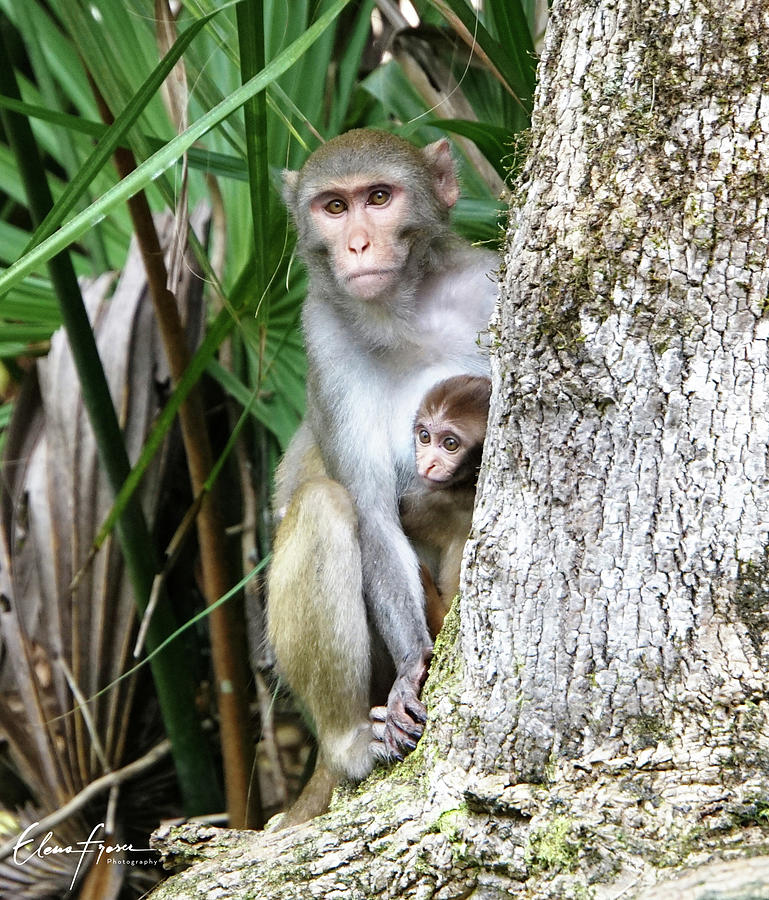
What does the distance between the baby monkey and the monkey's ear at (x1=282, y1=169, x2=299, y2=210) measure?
91 cm

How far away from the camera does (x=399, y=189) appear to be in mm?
3561

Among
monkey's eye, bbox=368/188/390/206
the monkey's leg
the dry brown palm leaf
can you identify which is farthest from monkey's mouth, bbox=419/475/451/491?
the dry brown palm leaf

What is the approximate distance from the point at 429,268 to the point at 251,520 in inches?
78.4

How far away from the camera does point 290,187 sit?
379cm

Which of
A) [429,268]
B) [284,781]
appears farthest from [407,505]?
[284,781]

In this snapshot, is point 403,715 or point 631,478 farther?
point 403,715

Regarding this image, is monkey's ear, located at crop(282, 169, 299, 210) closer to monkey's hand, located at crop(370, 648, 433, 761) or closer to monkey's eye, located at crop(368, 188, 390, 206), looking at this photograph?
monkey's eye, located at crop(368, 188, 390, 206)

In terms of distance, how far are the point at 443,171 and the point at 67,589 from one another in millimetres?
2438

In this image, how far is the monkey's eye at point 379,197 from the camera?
3.57 metres

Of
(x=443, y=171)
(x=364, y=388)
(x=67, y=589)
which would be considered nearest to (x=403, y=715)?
(x=364, y=388)

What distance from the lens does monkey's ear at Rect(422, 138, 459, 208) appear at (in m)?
3.70

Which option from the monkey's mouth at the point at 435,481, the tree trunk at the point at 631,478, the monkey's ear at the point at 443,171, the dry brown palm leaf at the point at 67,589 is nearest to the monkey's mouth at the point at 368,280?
the monkey's ear at the point at 443,171

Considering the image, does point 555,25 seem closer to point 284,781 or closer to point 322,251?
point 322,251

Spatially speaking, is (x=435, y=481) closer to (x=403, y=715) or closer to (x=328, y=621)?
(x=328, y=621)
